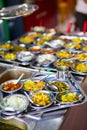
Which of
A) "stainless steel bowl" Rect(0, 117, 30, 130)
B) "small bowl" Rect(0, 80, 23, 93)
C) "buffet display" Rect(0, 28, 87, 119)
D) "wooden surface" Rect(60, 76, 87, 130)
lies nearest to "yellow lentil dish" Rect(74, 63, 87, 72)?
"buffet display" Rect(0, 28, 87, 119)

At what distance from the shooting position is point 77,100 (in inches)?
39.2

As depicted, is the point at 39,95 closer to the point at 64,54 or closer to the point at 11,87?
the point at 11,87

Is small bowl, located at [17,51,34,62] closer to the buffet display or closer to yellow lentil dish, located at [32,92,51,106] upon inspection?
the buffet display

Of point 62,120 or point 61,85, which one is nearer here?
point 62,120

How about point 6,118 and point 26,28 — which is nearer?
point 6,118

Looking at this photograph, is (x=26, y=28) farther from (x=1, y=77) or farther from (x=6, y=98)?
(x=6, y=98)

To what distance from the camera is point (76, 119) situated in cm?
103

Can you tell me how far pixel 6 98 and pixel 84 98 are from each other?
1.29ft

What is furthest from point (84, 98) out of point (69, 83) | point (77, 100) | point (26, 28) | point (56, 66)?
point (26, 28)

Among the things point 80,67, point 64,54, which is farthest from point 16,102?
point 64,54

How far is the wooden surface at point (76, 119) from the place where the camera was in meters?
0.96

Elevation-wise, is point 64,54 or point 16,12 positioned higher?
point 16,12

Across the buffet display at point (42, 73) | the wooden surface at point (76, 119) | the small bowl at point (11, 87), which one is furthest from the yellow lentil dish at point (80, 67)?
the small bowl at point (11, 87)

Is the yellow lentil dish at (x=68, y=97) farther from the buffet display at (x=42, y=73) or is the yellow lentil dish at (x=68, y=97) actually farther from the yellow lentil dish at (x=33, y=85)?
the yellow lentil dish at (x=33, y=85)
